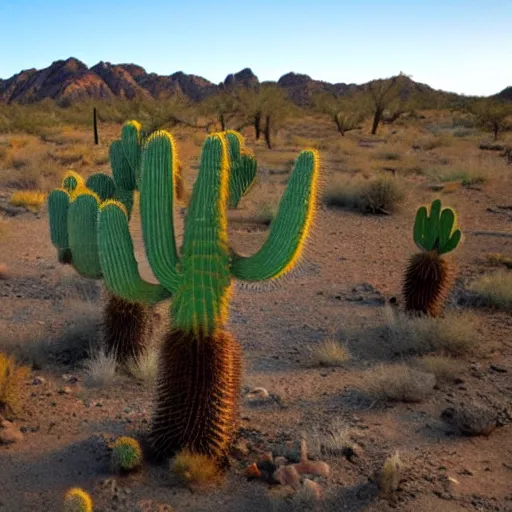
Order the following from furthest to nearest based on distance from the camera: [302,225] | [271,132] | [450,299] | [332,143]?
[271,132] < [332,143] < [450,299] < [302,225]

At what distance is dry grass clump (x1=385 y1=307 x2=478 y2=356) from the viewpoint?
7.42 meters

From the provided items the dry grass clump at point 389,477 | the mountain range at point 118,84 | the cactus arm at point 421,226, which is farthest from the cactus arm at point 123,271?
the mountain range at point 118,84

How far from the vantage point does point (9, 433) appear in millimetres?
5223

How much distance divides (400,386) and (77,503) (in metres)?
3.35

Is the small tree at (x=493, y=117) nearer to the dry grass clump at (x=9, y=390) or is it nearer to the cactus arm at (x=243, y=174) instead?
the cactus arm at (x=243, y=174)

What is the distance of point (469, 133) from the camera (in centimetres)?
3919

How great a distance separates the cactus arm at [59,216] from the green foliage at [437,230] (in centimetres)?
480

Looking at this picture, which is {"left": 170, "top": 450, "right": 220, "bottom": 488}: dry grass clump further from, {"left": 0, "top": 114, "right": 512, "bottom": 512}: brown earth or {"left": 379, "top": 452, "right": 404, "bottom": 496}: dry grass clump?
{"left": 379, "top": 452, "right": 404, "bottom": 496}: dry grass clump

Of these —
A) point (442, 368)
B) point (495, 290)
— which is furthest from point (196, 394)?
point (495, 290)

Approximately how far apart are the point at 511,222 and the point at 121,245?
40.9 feet

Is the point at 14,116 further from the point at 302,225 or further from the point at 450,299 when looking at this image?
the point at 302,225

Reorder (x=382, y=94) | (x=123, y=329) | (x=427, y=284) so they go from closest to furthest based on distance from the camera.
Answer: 1. (x=123, y=329)
2. (x=427, y=284)
3. (x=382, y=94)

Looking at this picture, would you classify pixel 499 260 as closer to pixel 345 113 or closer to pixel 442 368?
pixel 442 368

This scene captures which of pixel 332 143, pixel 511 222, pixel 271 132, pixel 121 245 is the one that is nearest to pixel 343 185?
pixel 511 222
